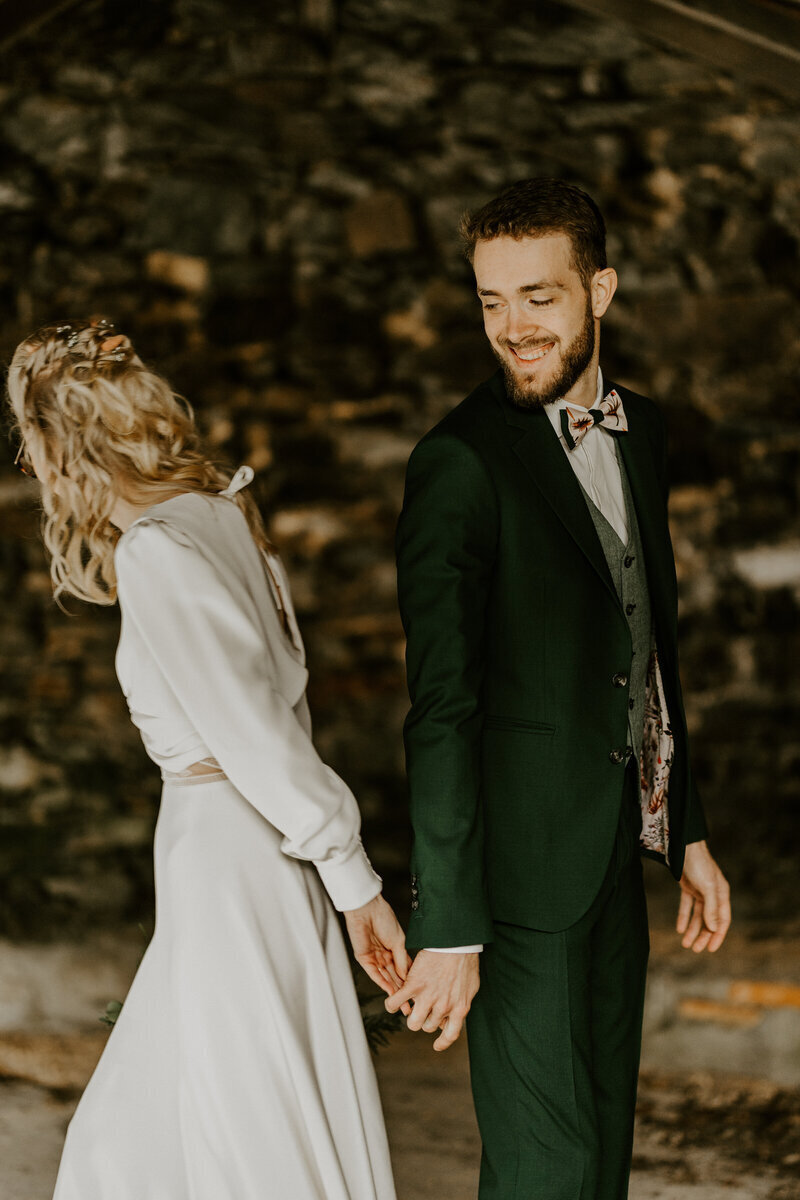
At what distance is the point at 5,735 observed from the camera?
4.07 meters

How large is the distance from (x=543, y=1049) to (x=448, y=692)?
548 mm

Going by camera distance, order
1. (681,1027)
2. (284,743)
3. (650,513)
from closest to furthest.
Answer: (284,743)
(650,513)
(681,1027)

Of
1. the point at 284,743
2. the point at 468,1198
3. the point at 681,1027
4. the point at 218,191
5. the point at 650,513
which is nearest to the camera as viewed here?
the point at 284,743

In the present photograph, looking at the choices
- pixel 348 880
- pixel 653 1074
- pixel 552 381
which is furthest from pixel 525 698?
pixel 653 1074

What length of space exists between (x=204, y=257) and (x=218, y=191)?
22cm

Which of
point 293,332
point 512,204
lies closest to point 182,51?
point 293,332

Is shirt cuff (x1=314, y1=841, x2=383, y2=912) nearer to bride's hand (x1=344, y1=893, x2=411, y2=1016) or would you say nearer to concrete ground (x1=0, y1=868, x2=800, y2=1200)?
bride's hand (x1=344, y1=893, x2=411, y2=1016)

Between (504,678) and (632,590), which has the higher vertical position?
(632,590)

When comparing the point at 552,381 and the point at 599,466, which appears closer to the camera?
the point at 552,381

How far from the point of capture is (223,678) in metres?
1.63

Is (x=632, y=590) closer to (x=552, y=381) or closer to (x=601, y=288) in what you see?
(x=552, y=381)

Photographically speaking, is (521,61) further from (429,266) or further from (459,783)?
(459,783)

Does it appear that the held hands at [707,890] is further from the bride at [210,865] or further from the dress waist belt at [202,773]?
the dress waist belt at [202,773]

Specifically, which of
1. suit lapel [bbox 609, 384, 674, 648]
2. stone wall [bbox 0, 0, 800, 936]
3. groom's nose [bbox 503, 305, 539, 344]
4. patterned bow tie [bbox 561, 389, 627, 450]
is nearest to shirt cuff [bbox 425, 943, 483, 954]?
suit lapel [bbox 609, 384, 674, 648]
